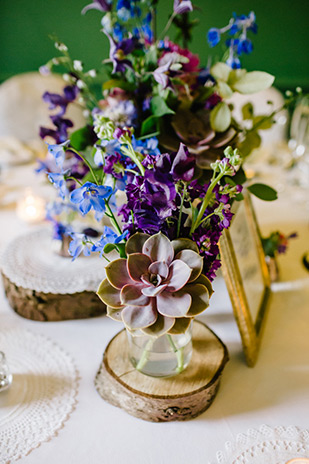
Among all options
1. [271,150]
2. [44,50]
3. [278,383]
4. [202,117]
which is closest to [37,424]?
[278,383]

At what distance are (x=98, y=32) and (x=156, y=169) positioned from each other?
252 centimetres

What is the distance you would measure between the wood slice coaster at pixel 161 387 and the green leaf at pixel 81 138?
39cm

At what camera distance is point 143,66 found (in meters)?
0.80

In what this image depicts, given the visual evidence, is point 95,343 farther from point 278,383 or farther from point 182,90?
point 182,90

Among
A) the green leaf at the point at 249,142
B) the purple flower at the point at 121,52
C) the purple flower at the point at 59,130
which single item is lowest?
the green leaf at the point at 249,142

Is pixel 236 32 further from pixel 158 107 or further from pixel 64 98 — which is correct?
pixel 64 98

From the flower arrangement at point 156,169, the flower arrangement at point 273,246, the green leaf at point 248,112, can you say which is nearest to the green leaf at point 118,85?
the flower arrangement at point 156,169

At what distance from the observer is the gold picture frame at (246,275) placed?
2.36 ft

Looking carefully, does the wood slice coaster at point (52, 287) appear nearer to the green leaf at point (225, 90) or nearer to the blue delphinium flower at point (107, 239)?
the blue delphinium flower at point (107, 239)

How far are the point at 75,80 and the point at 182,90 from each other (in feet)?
0.73

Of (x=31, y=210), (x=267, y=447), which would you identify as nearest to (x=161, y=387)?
(x=267, y=447)

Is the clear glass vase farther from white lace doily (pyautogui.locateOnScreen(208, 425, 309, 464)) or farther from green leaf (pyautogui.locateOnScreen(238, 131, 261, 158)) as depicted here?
green leaf (pyautogui.locateOnScreen(238, 131, 261, 158))

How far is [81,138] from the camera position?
82 cm

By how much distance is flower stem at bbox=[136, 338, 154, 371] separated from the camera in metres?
0.65
